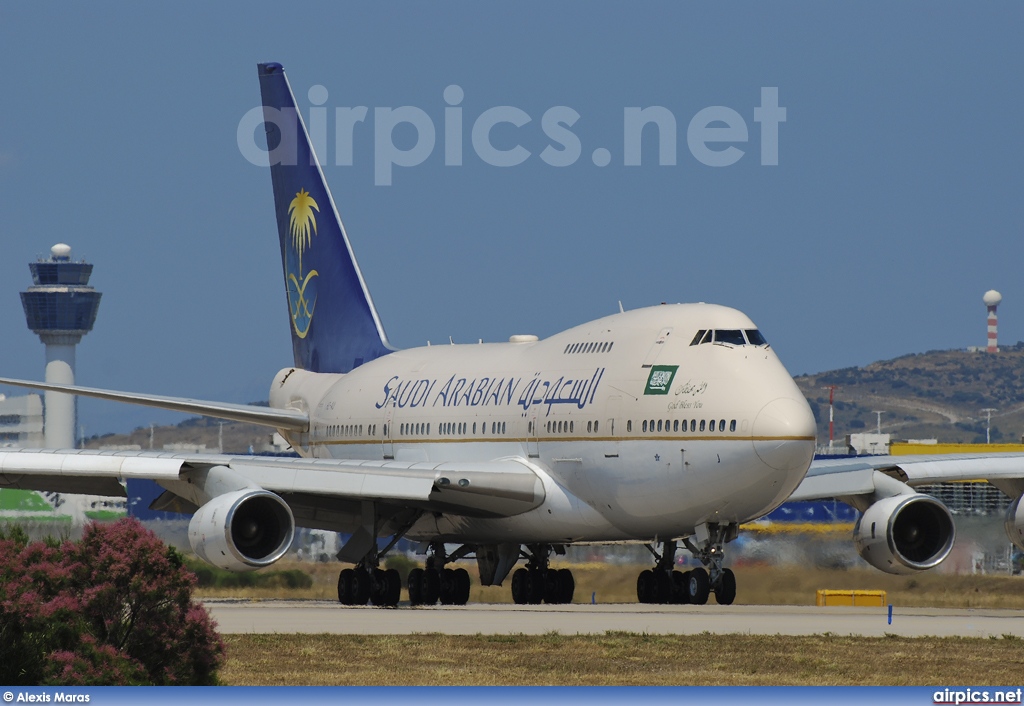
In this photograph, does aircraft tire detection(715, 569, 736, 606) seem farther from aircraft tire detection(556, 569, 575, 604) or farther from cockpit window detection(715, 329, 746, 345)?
aircraft tire detection(556, 569, 575, 604)

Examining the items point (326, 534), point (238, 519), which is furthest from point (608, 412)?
point (326, 534)

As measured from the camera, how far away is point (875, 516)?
30000mm

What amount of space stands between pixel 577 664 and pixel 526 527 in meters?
12.4

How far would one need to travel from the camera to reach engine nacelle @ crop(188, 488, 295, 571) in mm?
27438

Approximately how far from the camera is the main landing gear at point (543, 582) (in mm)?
33219

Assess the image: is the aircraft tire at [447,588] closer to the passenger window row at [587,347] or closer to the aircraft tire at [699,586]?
the passenger window row at [587,347]

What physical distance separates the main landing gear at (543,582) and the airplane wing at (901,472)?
197 inches

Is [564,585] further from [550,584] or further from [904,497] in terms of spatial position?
[904,497]

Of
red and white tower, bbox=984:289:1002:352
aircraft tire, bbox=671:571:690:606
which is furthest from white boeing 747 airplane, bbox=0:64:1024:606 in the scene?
red and white tower, bbox=984:289:1002:352

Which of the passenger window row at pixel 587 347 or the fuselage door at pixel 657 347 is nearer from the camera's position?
the fuselage door at pixel 657 347

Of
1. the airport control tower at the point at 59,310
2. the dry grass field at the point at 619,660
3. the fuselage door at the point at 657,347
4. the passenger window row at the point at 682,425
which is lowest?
the dry grass field at the point at 619,660

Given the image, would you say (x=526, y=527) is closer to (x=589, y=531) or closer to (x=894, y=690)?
(x=589, y=531)

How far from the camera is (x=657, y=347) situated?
28609 millimetres

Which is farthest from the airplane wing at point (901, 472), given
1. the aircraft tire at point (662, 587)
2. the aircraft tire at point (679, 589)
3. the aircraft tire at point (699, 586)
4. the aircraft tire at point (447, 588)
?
the aircraft tire at point (447, 588)
